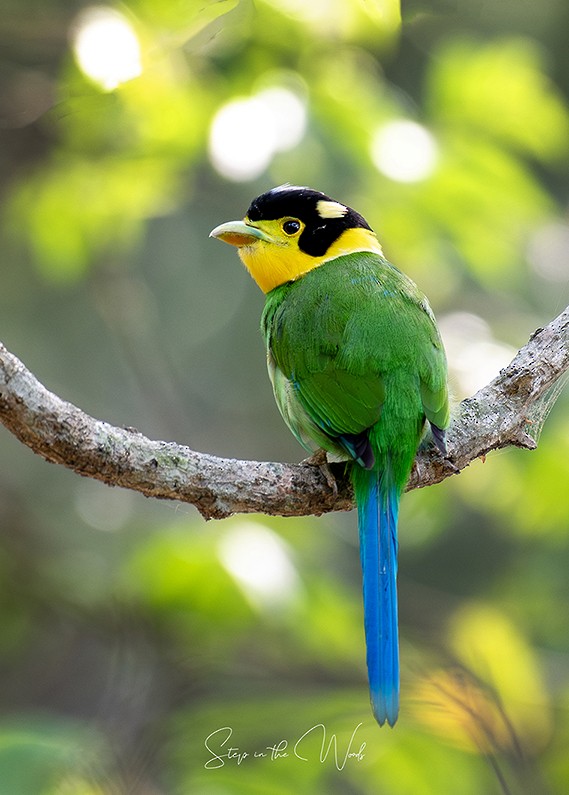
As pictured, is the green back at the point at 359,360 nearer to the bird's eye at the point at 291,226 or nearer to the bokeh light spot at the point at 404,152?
the bird's eye at the point at 291,226

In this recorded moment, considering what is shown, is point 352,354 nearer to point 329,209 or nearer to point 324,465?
point 324,465

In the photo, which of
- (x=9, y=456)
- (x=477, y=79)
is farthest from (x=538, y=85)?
(x=9, y=456)

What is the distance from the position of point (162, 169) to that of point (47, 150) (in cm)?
102

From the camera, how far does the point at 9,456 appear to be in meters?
5.96

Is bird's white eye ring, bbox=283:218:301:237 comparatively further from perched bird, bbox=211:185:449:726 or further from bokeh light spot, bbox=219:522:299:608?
bokeh light spot, bbox=219:522:299:608

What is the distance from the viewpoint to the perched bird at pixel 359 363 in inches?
111

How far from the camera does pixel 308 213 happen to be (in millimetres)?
3676

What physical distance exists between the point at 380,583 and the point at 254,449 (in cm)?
349

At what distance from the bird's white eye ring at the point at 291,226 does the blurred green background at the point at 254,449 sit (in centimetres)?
17

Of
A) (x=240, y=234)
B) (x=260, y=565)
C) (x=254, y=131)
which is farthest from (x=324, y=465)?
(x=254, y=131)

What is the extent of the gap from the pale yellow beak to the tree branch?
0.96 metres

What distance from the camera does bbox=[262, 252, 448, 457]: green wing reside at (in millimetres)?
2982

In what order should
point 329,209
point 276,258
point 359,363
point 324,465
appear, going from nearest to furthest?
point 324,465 → point 359,363 → point 276,258 → point 329,209

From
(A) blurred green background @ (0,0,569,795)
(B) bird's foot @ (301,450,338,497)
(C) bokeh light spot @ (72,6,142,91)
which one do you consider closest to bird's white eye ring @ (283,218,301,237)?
(A) blurred green background @ (0,0,569,795)
